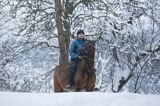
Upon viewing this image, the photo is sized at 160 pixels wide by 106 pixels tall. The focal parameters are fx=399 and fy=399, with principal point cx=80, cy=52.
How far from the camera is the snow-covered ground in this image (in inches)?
302

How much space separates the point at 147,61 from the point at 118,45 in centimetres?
200

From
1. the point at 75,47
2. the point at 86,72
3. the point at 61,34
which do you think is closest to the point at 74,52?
the point at 75,47

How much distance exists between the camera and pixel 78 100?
307 inches

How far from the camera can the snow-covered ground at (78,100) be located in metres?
7.68

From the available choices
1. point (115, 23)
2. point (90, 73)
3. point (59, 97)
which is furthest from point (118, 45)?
point (59, 97)

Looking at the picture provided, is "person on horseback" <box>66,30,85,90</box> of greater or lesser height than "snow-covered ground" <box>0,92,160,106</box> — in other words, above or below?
above

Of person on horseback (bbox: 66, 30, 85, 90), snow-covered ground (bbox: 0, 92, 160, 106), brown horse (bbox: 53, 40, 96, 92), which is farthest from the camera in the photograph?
person on horseback (bbox: 66, 30, 85, 90)

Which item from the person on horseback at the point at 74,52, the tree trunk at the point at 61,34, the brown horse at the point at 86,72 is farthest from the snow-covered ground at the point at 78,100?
the tree trunk at the point at 61,34

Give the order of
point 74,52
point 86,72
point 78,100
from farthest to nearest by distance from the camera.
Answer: point 74,52, point 86,72, point 78,100

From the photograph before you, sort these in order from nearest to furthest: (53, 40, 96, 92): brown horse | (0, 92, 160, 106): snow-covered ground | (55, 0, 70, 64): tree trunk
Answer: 1. (0, 92, 160, 106): snow-covered ground
2. (53, 40, 96, 92): brown horse
3. (55, 0, 70, 64): tree trunk

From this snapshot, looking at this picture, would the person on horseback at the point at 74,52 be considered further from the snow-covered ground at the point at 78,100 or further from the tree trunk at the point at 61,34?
the tree trunk at the point at 61,34

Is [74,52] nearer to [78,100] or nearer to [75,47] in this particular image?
[75,47]

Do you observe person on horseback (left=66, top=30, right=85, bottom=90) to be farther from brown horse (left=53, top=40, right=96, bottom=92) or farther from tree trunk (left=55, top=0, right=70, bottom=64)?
tree trunk (left=55, top=0, right=70, bottom=64)

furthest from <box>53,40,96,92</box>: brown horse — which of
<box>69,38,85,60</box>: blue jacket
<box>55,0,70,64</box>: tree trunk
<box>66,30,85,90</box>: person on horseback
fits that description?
<box>55,0,70,64</box>: tree trunk
